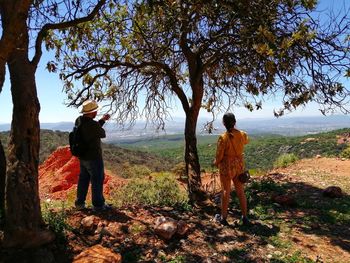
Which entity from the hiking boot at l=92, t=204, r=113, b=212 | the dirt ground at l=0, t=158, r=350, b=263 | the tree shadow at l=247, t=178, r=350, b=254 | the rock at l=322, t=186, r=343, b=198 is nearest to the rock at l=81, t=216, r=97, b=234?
the dirt ground at l=0, t=158, r=350, b=263

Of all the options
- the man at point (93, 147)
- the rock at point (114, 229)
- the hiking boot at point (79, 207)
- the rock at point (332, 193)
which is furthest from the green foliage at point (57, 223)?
the rock at point (332, 193)

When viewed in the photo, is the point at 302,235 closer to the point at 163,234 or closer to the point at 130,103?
the point at 163,234

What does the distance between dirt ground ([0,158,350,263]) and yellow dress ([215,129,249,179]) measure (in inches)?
40.8

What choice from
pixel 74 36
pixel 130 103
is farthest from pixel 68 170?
pixel 74 36

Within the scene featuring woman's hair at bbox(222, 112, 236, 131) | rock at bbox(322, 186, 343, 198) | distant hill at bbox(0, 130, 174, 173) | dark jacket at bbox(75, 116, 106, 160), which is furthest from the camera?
distant hill at bbox(0, 130, 174, 173)

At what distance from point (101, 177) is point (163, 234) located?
169 cm

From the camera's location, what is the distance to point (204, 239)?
678 centimetres

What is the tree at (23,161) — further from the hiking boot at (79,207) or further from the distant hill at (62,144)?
the distant hill at (62,144)

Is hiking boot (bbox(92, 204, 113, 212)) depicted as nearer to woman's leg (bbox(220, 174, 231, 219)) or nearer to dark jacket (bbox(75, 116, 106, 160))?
dark jacket (bbox(75, 116, 106, 160))

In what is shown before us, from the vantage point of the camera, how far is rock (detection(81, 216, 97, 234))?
6.60 metres

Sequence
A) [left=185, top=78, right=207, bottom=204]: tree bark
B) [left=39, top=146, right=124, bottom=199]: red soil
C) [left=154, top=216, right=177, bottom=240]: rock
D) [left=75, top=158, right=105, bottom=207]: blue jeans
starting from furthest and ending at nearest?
[left=39, top=146, right=124, bottom=199]: red soil < [left=185, top=78, right=207, bottom=204]: tree bark < [left=75, top=158, right=105, bottom=207]: blue jeans < [left=154, top=216, right=177, bottom=240]: rock

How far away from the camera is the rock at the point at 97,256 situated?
5268 millimetres

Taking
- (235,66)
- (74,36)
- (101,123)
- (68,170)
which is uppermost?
(74,36)

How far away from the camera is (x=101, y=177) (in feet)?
24.6
